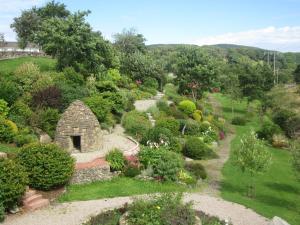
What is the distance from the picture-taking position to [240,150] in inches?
966

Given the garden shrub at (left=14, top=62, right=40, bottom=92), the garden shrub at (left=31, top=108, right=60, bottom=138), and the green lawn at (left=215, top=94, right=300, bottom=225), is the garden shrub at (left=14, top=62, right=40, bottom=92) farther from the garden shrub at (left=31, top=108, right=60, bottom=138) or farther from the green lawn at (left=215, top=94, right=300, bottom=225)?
the green lawn at (left=215, top=94, right=300, bottom=225)

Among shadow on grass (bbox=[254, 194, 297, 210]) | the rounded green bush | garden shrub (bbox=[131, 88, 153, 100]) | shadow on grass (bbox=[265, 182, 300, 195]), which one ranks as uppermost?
garden shrub (bbox=[131, 88, 153, 100])

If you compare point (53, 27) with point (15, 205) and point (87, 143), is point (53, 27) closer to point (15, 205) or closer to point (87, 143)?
point (87, 143)

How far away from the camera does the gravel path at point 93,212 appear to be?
59.4 feet

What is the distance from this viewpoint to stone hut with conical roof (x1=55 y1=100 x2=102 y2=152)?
1069 inches

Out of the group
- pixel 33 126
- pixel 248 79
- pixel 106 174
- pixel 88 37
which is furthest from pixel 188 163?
pixel 248 79

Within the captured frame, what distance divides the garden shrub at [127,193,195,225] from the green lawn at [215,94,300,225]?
588cm

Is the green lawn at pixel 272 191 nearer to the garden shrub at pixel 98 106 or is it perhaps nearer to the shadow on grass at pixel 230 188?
the shadow on grass at pixel 230 188

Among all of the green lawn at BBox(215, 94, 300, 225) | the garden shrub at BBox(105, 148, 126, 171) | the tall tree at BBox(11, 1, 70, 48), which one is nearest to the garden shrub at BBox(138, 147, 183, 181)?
the garden shrub at BBox(105, 148, 126, 171)

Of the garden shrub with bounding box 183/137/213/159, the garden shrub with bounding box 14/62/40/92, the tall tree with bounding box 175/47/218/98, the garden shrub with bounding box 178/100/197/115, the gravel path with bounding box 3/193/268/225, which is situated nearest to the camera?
the gravel path with bounding box 3/193/268/225

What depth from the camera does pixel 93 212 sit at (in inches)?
755

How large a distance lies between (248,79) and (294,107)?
11.5 meters

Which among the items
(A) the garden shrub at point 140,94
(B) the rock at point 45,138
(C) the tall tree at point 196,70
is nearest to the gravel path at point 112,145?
(B) the rock at point 45,138

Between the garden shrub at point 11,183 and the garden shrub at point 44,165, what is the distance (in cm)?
143
